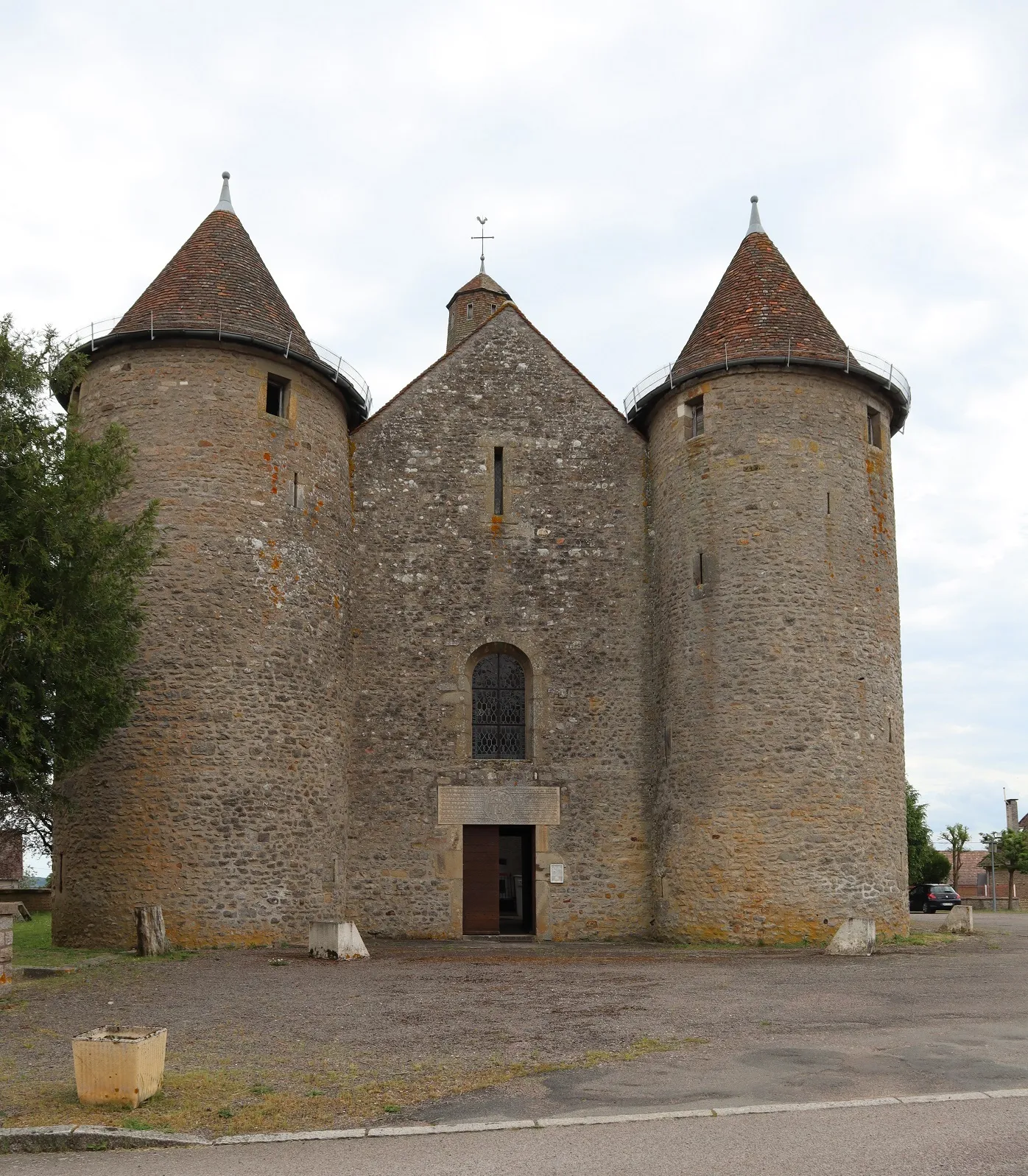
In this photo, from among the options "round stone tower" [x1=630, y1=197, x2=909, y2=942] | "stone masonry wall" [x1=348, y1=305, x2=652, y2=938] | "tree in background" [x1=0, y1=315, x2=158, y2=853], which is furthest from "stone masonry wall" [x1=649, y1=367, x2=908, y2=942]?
"tree in background" [x1=0, y1=315, x2=158, y2=853]

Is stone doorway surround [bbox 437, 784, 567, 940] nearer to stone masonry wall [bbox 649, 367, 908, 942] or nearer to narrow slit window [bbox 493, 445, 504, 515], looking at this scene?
stone masonry wall [bbox 649, 367, 908, 942]

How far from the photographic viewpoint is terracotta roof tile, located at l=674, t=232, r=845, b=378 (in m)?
21.2

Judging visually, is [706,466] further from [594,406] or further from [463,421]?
[463,421]

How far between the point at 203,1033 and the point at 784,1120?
530 centimetres

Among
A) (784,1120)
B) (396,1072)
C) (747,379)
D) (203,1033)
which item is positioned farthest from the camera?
(747,379)

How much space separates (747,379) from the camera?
832 inches

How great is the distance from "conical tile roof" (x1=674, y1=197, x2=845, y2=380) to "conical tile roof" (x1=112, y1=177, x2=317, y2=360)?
7.42m

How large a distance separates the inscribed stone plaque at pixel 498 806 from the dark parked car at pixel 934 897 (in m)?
23.5

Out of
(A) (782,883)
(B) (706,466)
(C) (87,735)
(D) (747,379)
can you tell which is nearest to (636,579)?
(B) (706,466)

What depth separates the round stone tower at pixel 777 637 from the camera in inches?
755

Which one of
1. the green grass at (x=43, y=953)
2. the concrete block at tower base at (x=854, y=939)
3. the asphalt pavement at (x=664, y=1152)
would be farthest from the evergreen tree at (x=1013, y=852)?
the asphalt pavement at (x=664, y=1152)

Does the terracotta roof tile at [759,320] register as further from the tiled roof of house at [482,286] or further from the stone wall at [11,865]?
the stone wall at [11,865]

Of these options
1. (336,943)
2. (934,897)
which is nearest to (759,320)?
(336,943)

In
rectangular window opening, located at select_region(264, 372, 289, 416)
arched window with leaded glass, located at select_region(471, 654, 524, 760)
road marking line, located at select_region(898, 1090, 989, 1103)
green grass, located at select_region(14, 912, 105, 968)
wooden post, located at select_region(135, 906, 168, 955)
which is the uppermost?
rectangular window opening, located at select_region(264, 372, 289, 416)
